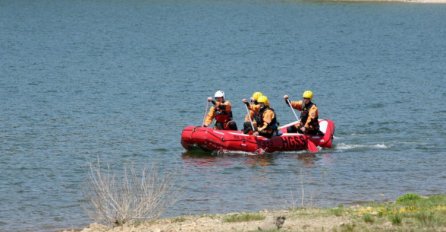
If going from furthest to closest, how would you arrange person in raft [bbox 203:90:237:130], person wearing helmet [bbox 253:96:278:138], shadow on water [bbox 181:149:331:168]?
person in raft [bbox 203:90:237:130]
person wearing helmet [bbox 253:96:278:138]
shadow on water [bbox 181:149:331:168]

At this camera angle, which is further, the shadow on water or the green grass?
the shadow on water

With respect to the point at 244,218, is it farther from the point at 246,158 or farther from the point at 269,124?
the point at 269,124

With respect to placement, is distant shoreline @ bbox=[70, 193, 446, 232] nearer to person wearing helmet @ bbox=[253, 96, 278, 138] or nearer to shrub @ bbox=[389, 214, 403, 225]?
shrub @ bbox=[389, 214, 403, 225]

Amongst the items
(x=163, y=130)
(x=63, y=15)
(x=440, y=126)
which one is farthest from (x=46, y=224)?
(x=63, y=15)

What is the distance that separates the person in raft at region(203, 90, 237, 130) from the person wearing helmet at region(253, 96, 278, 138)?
0.89 meters

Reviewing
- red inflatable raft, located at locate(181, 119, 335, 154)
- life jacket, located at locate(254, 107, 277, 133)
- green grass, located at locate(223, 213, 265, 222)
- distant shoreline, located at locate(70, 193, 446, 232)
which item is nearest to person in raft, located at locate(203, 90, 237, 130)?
red inflatable raft, located at locate(181, 119, 335, 154)

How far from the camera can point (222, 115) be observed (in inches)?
1144

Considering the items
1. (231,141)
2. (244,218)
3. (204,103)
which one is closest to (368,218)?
(244,218)

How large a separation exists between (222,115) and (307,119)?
96.1 inches

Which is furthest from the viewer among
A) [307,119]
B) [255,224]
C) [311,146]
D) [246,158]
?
[307,119]

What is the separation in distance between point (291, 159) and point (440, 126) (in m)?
8.04

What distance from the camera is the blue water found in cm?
2355

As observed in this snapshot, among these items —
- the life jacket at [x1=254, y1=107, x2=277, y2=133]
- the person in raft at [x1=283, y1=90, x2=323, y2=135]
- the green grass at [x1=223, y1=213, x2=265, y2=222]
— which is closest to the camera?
the green grass at [x1=223, y1=213, x2=265, y2=222]

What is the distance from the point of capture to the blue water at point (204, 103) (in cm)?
2355
